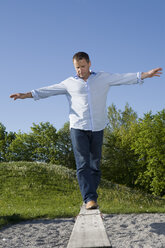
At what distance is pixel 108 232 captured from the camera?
6.88 meters

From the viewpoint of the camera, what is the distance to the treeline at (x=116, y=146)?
3625cm

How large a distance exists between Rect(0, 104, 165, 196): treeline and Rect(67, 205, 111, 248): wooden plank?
31.5 metres

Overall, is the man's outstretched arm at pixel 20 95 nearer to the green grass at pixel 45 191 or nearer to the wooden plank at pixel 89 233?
the wooden plank at pixel 89 233

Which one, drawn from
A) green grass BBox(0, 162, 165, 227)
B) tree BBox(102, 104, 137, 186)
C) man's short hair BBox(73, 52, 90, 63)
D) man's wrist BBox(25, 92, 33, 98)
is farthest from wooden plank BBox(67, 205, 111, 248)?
tree BBox(102, 104, 137, 186)

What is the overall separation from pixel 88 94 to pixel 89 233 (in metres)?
2.92

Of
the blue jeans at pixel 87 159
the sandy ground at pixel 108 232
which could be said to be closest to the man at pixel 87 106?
the blue jeans at pixel 87 159

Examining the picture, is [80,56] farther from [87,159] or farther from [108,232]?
[108,232]

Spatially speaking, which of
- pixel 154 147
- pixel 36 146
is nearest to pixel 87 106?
pixel 154 147

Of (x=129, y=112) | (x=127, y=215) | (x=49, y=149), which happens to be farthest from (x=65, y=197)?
(x=129, y=112)

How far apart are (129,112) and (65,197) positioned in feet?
118

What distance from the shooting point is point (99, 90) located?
5.81m

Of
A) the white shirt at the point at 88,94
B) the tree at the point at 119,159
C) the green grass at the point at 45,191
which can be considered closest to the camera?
the white shirt at the point at 88,94

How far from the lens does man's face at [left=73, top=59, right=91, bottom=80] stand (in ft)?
18.4

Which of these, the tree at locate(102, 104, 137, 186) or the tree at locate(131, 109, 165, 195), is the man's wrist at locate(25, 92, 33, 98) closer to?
the tree at locate(131, 109, 165, 195)
